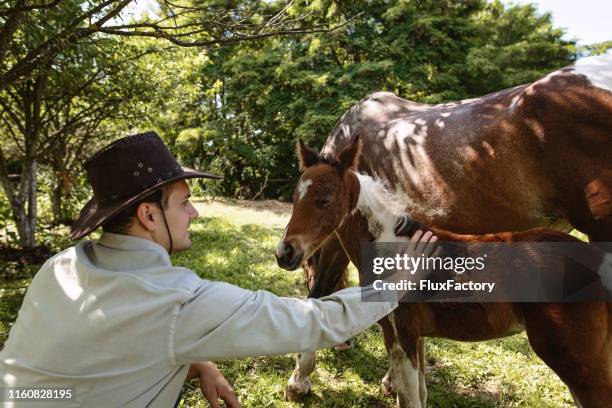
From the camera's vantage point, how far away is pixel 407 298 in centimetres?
242

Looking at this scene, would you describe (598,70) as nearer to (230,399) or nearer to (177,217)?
(177,217)

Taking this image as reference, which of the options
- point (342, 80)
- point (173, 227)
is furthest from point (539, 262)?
point (342, 80)

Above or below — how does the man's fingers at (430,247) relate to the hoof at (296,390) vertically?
above

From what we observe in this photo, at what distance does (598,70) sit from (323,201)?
2302 millimetres

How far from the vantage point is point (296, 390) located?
11.0 feet

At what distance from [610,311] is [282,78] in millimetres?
13726

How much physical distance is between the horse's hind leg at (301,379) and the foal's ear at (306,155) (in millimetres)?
1658

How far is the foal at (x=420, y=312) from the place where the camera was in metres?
2.00

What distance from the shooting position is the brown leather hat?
5.06ft

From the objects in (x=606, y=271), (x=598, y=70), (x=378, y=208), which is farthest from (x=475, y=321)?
(x=598, y=70)

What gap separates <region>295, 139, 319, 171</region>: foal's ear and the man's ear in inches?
67.0

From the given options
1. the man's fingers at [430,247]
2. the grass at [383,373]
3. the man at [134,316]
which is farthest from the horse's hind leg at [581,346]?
the grass at [383,373]

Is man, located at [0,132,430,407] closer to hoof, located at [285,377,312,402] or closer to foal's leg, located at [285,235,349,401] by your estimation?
hoof, located at [285,377,312,402]

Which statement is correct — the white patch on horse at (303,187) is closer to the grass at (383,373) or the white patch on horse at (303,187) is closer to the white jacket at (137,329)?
the white jacket at (137,329)
